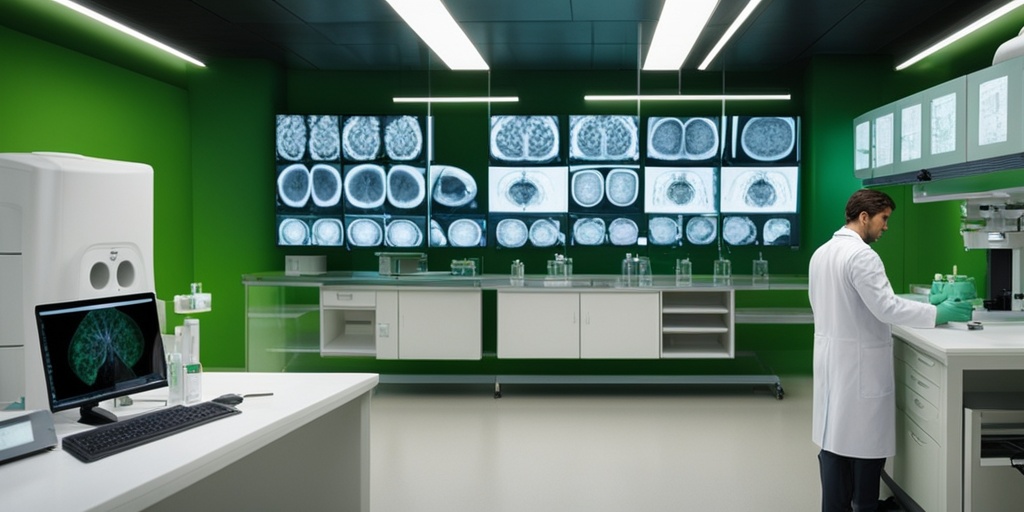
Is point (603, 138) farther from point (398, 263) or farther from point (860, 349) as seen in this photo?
point (860, 349)

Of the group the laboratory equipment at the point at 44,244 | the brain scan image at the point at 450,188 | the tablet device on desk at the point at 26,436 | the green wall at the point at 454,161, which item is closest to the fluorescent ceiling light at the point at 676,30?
the green wall at the point at 454,161

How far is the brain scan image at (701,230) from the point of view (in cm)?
623

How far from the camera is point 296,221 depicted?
6.36 metres

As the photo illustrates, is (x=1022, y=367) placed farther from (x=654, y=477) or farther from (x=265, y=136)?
(x=265, y=136)

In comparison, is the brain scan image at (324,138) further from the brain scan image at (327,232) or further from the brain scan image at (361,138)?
the brain scan image at (327,232)

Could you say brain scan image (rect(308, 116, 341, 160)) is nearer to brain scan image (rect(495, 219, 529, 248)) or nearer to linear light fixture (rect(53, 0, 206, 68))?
linear light fixture (rect(53, 0, 206, 68))

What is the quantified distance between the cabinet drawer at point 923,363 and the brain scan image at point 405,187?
3.91 meters

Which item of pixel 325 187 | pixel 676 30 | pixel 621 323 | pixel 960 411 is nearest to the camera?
pixel 960 411

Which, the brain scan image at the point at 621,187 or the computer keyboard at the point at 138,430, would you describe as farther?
the brain scan image at the point at 621,187

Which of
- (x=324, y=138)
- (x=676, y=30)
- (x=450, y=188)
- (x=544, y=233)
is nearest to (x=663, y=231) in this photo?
(x=544, y=233)

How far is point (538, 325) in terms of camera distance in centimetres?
568

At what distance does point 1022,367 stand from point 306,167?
517 centimetres

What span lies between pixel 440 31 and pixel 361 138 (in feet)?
5.60

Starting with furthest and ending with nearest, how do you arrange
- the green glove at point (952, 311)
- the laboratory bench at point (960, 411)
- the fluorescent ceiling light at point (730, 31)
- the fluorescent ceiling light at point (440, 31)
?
1. the fluorescent ceiling light at point (440, 31)
2. the fluorescent ceiling light at point (730, 31)
3. the green glove at point (952, 311)
4. the laboratory bench at point (960, 411)
